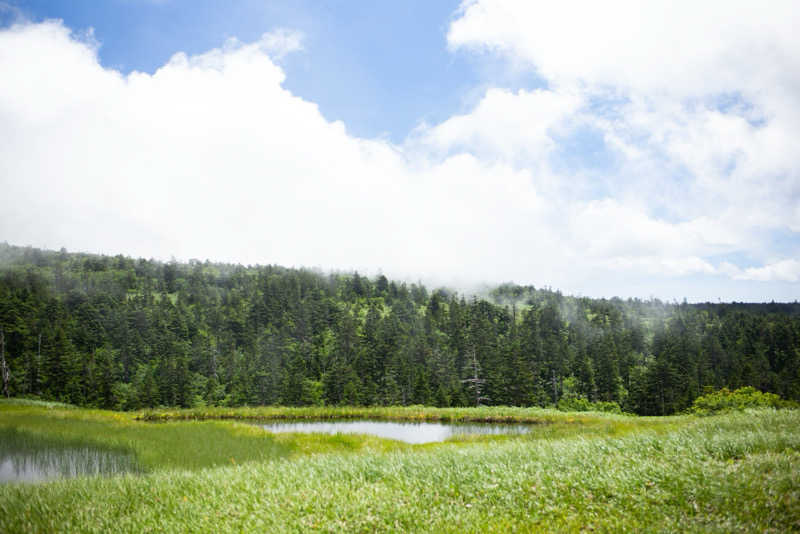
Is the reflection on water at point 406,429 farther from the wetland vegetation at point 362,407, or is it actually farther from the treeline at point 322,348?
the treeline at point 322,348

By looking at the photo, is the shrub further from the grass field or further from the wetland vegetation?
the grass field

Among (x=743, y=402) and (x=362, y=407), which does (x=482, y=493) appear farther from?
(x=362, y=407)

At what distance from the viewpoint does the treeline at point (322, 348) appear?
85062 mm

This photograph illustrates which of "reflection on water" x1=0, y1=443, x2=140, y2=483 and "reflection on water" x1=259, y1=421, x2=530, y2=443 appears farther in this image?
"reflection on water" x1=259, y1=421, x2=530, y2=443

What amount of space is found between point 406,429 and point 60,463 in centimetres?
3548

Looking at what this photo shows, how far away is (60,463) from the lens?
22.3 meters

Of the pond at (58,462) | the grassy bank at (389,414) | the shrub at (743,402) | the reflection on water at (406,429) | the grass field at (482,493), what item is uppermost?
the grass field at (482,493)

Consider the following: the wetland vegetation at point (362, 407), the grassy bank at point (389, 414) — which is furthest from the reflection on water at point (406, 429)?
the grassy bank at point (389, 414)

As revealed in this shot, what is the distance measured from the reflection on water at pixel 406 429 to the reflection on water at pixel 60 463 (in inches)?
836

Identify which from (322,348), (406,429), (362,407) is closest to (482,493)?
(406,429)

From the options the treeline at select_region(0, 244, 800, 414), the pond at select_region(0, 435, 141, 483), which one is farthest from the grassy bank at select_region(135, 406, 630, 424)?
the pond at select_region(0, 435, 141, 483)

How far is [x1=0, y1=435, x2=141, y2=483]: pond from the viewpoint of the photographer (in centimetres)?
2039

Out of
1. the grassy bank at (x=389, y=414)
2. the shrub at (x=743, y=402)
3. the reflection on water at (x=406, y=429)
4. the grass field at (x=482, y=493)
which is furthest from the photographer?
the grassy bank at (x=389, y=414)

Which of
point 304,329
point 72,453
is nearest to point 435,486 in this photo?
point 72,453
